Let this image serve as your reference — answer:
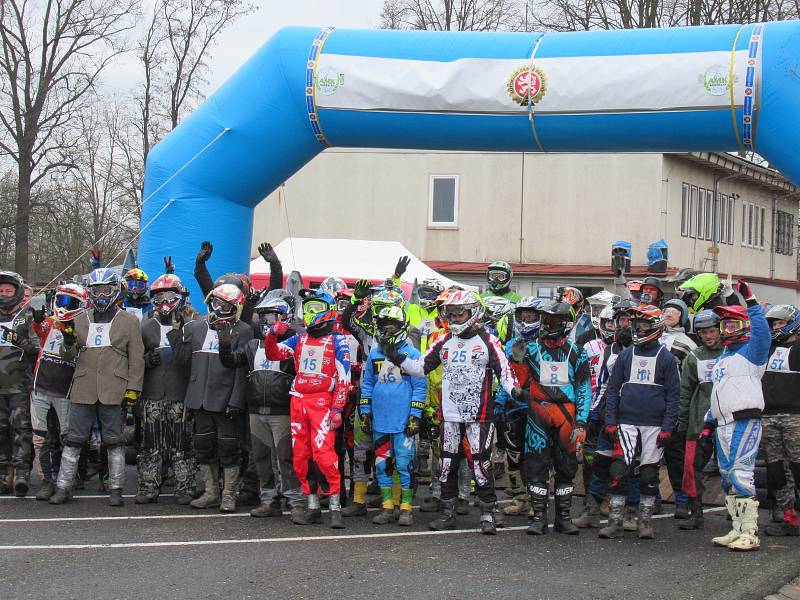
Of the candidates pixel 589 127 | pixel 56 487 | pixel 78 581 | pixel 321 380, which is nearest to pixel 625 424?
pixel 321 380

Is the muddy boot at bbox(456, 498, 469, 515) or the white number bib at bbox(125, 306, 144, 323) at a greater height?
the white number bib at bbox(125, 306, 144, 323)

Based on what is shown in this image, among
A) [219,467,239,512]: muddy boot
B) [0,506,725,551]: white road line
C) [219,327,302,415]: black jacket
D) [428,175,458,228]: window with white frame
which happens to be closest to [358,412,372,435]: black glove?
[219,327,302,415]: black jacket

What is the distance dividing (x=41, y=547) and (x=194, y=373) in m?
2.35

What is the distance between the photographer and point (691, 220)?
103ft

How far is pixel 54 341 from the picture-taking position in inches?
399

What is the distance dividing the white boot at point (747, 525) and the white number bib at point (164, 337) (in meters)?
5.35

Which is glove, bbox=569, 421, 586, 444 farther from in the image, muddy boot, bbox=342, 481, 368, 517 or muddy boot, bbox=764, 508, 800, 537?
muddy boot, bbox=342, 481, 368, 517

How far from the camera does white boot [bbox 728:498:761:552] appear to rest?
8242mm

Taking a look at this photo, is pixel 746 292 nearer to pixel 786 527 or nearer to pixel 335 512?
pixel 786 527

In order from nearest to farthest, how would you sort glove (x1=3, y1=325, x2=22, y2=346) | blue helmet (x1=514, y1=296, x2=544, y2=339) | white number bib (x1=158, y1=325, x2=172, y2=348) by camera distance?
blue helmet (x1=514, y1=296, x2=544, y2=339) → white number bib (x1=158, y1=325, x2=172, y2=348) → glove (x1=3, y1=325, x2=22, y2=346)

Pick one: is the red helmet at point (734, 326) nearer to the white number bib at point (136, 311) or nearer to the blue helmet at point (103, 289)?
the blue helmet at point (103, 289)

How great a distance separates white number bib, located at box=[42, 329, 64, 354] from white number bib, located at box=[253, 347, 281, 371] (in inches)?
80.7

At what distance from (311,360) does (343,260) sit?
1067cm

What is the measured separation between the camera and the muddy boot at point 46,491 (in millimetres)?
9945
